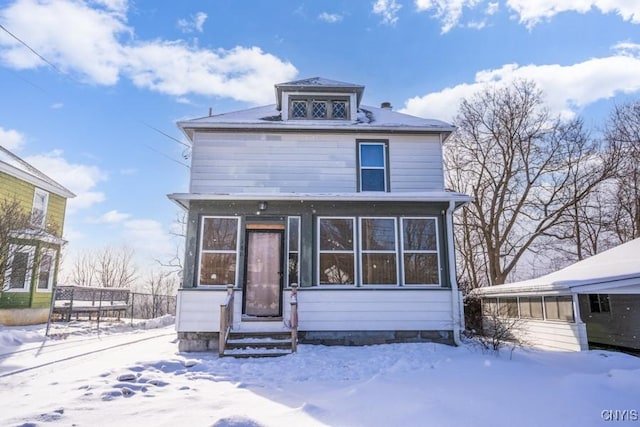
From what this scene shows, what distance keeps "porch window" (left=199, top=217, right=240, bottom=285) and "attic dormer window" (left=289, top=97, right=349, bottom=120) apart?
3534mm

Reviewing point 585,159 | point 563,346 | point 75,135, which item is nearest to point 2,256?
point 75,135

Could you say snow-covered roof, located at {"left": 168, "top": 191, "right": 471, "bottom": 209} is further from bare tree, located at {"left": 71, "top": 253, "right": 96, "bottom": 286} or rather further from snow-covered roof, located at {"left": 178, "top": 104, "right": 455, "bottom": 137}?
bare tree, located at {"left": 71, "top": 253, "right": 96, "bottom": 286}

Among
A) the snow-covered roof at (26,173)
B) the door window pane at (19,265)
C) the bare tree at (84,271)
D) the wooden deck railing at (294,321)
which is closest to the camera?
the wooden deck railing at (294,321)

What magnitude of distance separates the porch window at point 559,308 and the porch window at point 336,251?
19.8ft

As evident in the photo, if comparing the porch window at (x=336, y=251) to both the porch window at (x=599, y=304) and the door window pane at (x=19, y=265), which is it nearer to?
the door window pane at (x=19, y=265)

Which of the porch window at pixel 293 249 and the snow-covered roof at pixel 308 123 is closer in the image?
the porch window at pixel 293 249

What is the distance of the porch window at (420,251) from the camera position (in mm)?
8742

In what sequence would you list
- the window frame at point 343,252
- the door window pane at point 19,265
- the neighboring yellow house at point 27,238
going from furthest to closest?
the door window pane at point 19,265 → the neighboring yellow house at point 27,238 → the window frame at point 343,252

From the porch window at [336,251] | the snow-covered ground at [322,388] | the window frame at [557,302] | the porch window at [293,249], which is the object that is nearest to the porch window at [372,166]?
the porch window at [336,251]

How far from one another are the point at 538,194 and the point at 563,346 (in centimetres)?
1141

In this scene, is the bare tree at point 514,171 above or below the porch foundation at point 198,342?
above

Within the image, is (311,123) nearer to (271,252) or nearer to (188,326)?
(271,252)

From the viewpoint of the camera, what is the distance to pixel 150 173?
14734 mm

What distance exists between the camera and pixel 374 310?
8438 millimetres
